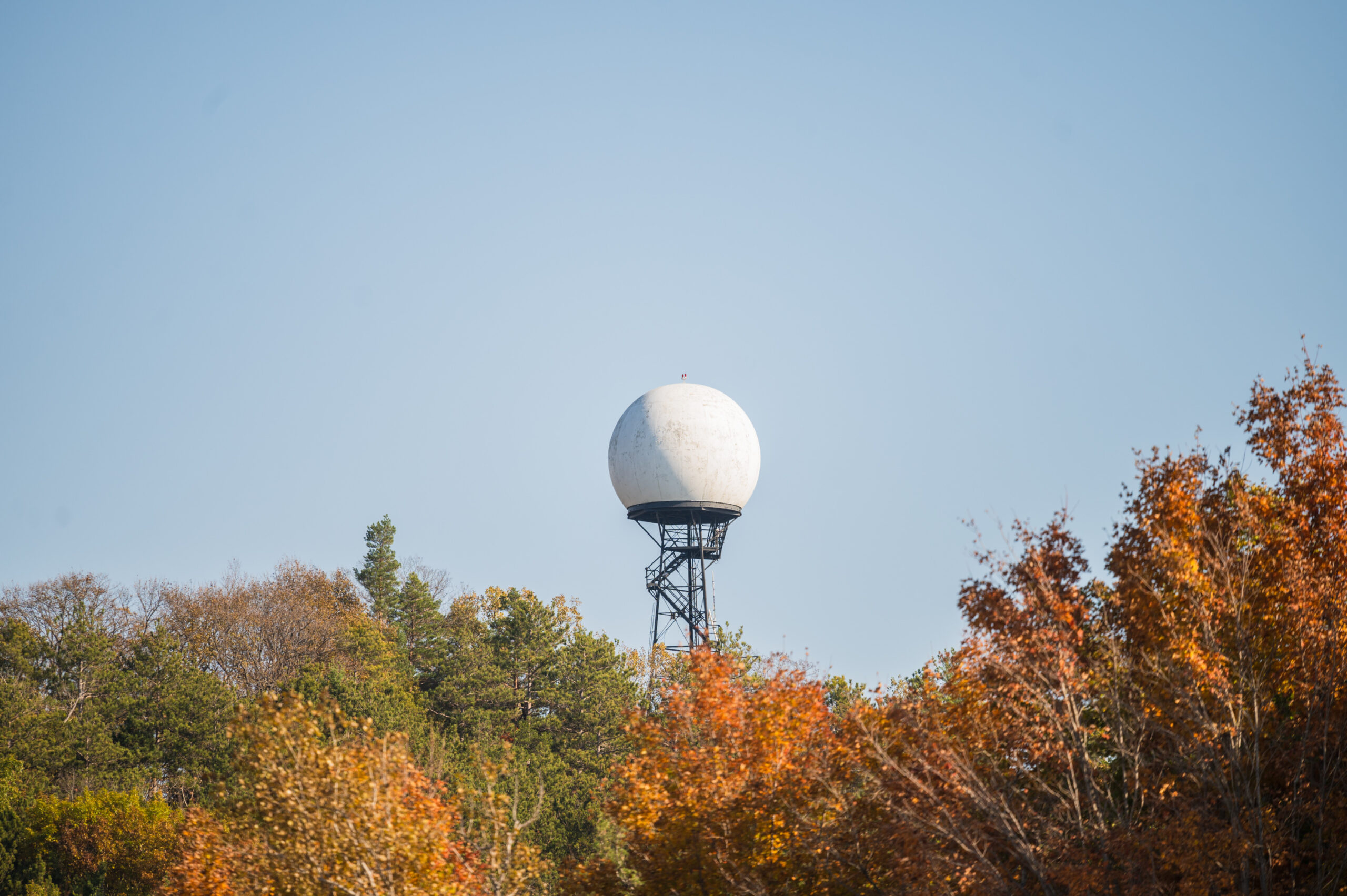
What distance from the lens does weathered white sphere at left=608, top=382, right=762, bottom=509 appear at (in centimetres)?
3469

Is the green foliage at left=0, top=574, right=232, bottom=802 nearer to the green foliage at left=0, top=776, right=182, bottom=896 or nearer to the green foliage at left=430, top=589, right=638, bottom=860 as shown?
the green foliage at left=0, top=776, right=182, bottom=896

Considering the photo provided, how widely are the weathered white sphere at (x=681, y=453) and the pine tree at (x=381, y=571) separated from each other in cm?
2580

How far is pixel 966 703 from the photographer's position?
13812 mm

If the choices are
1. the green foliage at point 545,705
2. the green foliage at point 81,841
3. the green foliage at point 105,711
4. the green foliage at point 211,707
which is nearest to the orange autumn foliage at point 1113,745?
the green foliage at point 211,707

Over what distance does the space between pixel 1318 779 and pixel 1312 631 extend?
5.47ft

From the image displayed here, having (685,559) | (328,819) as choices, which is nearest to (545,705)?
(685,559)

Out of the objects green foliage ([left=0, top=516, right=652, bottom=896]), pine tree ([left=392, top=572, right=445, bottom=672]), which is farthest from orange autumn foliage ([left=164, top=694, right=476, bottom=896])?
pine tree ([left=392, top=572, right=445, bottom=672])

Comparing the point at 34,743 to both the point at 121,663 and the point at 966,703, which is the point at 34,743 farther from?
the point at 966,703

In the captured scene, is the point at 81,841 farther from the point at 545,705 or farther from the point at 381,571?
the point at 381,571

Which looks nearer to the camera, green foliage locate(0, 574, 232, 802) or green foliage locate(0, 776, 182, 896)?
green foliage locate(0, 776, 182, 896)

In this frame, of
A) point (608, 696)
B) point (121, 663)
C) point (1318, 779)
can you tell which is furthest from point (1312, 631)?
point (121, 663)

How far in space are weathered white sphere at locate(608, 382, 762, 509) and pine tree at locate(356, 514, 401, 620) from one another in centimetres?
2580

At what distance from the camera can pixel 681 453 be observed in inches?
1363

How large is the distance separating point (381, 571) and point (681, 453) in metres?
30.1
